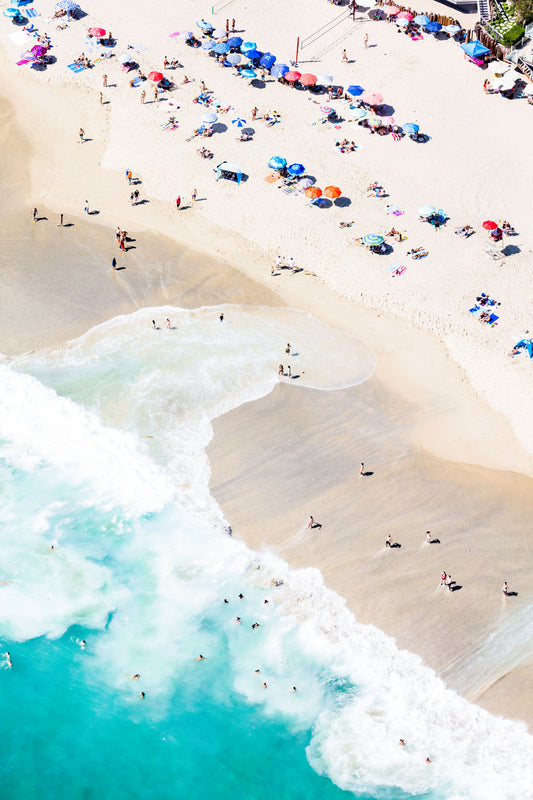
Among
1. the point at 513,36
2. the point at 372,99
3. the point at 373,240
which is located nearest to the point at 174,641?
the point at 373,240

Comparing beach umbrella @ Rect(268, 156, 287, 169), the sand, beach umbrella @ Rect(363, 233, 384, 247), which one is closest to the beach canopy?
the sand

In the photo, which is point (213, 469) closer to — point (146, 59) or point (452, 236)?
point (452, 236)

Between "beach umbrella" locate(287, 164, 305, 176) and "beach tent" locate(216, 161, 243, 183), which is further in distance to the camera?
"beach tent" locate(216, 161, 243, 183)

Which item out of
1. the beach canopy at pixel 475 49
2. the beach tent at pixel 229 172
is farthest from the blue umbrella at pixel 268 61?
the beach canopy at pixel 475 49

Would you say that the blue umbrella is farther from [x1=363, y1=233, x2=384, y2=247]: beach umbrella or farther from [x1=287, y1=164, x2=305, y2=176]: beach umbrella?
[x1=363, y1=233, x2=384, y2=247]: beach umbrella

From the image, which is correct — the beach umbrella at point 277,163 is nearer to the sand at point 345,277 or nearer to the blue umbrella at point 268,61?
the sand at point 345,277

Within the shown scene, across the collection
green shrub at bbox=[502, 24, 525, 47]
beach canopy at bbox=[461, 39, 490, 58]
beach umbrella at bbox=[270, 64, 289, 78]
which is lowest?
beach umbrella at bbox=[270, 64, 289, 78]

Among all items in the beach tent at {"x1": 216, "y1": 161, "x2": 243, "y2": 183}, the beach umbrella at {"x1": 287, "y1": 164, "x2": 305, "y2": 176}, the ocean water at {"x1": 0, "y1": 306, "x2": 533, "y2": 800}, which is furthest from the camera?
the beach tent at {"x1": 216, "y1": 161, "x2": 243, "y2": 183}

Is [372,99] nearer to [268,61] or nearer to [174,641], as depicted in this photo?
[268,61]
